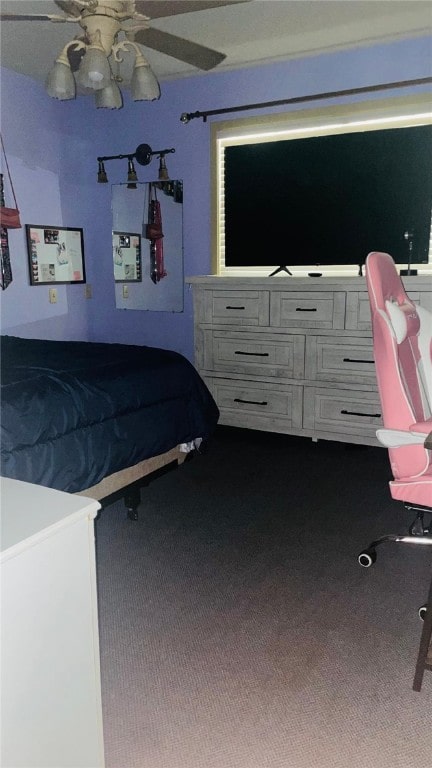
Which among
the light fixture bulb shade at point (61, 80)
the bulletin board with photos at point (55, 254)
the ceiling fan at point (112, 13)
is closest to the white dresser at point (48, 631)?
the ceiling fan at point (112, 13)

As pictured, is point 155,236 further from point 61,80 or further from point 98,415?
point 98,415

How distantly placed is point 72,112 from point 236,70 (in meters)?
1.69

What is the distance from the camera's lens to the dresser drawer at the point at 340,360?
3740 mm

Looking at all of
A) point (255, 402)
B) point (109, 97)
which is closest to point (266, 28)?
point (109, 97)

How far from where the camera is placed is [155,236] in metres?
5.02

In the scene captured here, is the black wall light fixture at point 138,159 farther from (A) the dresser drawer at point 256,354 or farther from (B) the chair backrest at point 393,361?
(B) the chair backrest at point 393,361

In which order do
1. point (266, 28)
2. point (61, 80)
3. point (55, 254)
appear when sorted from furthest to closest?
point (55, 254), point (266, 28), point (61, 80)

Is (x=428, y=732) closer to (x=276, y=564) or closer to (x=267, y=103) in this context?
(x=276, y=564)

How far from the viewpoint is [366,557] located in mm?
2320

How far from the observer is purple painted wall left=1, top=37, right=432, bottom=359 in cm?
427

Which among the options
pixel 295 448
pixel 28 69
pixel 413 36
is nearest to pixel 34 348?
pixel 295 448

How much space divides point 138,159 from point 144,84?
7.77 ft

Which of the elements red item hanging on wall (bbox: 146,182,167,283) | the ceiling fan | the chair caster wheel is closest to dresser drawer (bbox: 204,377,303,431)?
red item hanging on wall (bbox: 146,182,167,283)

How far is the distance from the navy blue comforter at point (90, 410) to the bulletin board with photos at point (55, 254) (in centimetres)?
176
